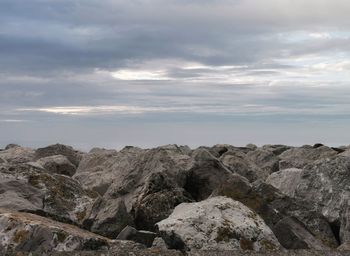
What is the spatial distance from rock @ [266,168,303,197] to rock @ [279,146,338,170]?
5096mm

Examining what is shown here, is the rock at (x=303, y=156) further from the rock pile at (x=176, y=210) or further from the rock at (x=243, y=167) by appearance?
the rock pile at (x=176, y=210)

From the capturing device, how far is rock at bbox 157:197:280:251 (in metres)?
8.65

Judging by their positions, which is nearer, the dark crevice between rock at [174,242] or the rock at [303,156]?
the dark crevice between rock at [174,242]

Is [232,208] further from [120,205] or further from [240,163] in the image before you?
[240,163]

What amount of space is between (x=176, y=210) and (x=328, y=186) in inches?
201

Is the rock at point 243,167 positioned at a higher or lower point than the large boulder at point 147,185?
lower

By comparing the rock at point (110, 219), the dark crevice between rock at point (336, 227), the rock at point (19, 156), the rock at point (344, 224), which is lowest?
the dark crevice between rock at point (336, 227)

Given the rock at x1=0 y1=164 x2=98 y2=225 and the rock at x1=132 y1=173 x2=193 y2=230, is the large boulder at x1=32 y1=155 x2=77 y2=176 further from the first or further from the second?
the rock at x1=132 y1=173 x2=193 y2=230

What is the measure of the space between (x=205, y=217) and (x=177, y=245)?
715 mm

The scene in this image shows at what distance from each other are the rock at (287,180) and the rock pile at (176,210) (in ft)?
0.12

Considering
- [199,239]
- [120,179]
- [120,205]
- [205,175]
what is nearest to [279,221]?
[199,239]

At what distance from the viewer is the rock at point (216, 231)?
340 inches

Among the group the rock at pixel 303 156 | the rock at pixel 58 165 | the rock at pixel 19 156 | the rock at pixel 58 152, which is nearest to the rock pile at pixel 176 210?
the rock at pixel 58 165

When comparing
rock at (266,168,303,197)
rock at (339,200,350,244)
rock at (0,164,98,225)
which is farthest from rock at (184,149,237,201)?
rock at (339,200,350,244)
